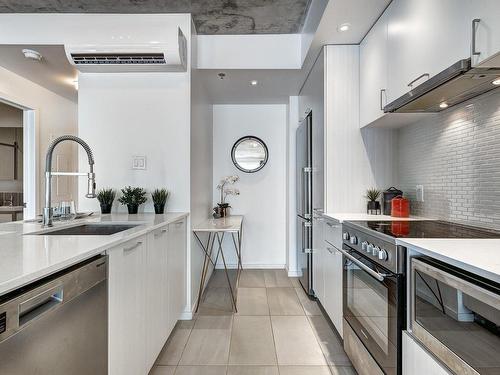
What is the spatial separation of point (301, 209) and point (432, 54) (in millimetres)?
2045

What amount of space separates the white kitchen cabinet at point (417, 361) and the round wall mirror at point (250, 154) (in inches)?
120

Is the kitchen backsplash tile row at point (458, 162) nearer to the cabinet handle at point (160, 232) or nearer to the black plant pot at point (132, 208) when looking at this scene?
the cabinet handle at point (160, 232)

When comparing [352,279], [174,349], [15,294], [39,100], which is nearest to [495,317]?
[352,279]

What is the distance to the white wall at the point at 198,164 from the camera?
8.66 ft

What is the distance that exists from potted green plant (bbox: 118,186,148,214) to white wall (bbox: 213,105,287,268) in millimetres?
1697

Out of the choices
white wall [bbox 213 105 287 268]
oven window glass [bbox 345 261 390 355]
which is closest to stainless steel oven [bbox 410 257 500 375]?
oven window glass [bbox 345 261 390 355]

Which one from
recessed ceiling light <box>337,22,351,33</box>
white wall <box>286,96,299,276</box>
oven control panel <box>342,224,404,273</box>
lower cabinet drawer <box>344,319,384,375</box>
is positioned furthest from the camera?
white wall <box>286,96,299,276</box>

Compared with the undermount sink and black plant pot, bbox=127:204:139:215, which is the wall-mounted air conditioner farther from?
the undermount sink

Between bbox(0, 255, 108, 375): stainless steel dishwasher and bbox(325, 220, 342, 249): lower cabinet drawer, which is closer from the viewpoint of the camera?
bbox(0, 255, 108, 375): stainless steel dishwasher

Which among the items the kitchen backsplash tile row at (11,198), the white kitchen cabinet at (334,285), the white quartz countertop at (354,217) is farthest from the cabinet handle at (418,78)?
the kitchen backsplash tile row at (11,198)

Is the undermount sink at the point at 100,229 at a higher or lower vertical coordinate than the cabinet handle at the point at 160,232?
higher

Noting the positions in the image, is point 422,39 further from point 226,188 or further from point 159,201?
point 226,188

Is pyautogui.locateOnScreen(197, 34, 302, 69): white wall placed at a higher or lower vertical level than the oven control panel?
higher

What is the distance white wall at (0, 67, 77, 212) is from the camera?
3265 mm
